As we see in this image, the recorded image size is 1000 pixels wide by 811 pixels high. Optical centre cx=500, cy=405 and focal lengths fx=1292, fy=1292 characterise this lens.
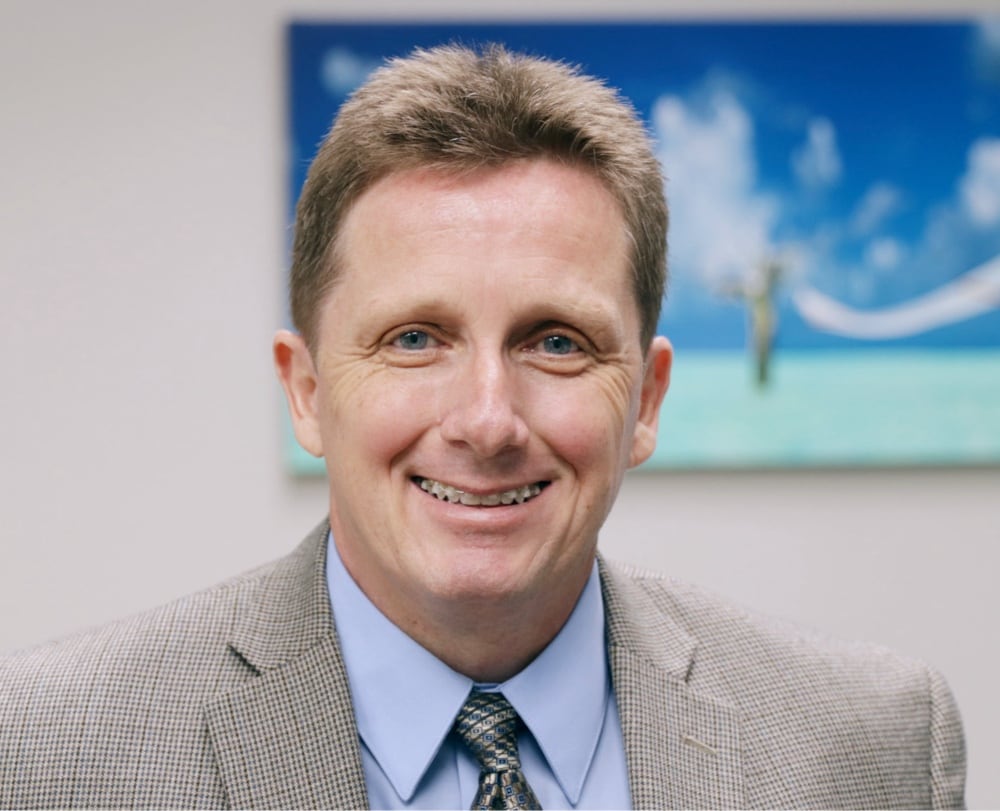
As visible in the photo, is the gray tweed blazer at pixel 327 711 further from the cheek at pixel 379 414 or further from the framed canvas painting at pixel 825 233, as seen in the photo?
the framed canvas painting at pixel 825 233

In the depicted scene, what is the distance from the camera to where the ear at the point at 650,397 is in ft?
4.63

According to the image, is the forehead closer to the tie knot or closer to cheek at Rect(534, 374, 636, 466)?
cheek at Rect(534, 374, 636, 466)

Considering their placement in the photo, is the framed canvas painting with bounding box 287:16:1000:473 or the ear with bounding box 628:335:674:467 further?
the framed canvas painting with bounding box 287:16:1000:473

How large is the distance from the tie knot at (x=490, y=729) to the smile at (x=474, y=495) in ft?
0.66

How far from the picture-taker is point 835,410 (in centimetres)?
272

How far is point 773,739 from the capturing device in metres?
1.37

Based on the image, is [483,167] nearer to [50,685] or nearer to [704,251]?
[50,685]

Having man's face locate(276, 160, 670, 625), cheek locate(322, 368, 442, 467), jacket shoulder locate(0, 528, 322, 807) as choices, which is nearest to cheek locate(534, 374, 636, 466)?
man's face locate(276, 160, 670, 625)

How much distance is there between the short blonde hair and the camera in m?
1.24

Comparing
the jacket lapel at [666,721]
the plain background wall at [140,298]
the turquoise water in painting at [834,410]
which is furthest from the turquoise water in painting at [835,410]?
the jacket lapel at [666,721]

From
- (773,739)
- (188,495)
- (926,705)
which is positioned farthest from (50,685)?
(188,495)

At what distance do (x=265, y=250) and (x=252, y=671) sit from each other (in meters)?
1.52

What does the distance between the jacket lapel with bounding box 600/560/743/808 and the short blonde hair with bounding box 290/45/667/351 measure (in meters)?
0.32

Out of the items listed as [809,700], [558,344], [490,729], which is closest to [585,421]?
[558,344]
